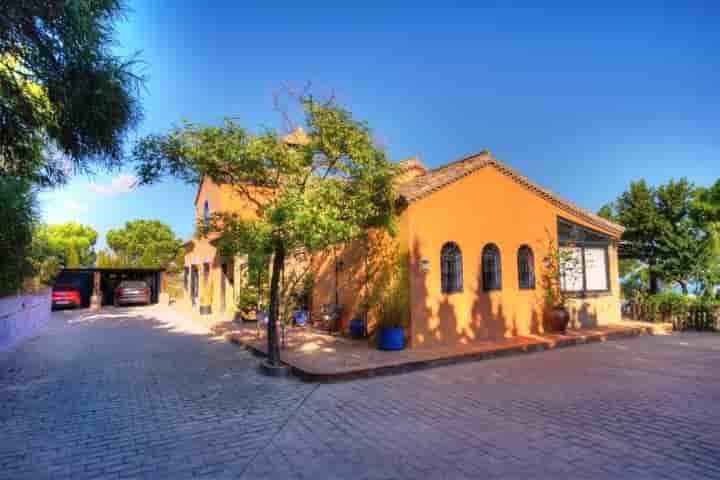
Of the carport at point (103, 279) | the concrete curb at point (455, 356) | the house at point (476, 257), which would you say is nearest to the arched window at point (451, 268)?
the house at point (476, 257)

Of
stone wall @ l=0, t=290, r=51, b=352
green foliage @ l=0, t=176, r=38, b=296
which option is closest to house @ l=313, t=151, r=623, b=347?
green foliage @ l=0, t=176, r=38, b=296

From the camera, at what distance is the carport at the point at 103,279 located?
23234mm

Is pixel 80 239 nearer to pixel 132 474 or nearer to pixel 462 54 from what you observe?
pixel 462 54

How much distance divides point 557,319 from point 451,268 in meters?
3.83

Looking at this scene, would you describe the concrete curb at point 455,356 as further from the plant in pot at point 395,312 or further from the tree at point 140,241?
the tree at point 140,241

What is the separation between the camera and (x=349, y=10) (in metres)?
→ 11.7

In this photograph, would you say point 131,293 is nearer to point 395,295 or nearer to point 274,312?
point 274,312

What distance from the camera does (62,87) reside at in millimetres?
5684

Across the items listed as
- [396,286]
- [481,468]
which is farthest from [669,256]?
[481,468]

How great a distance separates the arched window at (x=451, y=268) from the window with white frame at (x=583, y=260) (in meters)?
3.85

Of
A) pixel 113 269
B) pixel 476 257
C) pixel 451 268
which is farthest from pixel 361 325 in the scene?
pixel 113 269

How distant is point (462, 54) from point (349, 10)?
4.09 m

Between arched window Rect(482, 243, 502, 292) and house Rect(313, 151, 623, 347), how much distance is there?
27mm

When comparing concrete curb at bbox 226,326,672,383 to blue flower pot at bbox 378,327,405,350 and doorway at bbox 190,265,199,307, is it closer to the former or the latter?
blue flower pot at bbox 378,327,405,350
